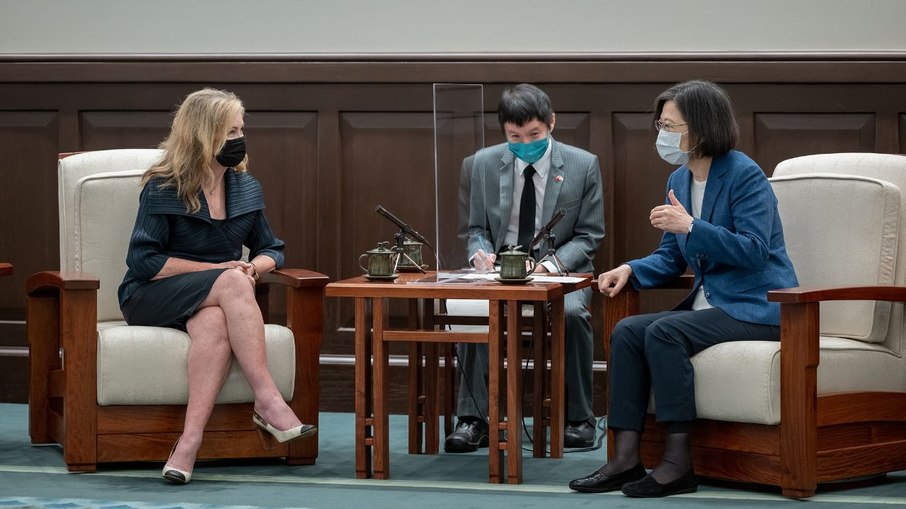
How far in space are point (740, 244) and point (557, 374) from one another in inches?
31.6

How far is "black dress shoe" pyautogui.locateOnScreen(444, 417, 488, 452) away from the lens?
3.96 metres

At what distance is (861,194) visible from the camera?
11.6ft

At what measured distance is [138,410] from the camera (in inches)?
141

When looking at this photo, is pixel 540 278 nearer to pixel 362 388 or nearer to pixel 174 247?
pixel 362 388

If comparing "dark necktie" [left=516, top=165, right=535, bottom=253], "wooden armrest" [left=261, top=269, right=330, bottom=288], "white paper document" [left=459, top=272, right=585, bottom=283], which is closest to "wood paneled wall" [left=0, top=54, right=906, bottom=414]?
"dark necktie" [left=516, top=165, right=535, bottom=253]

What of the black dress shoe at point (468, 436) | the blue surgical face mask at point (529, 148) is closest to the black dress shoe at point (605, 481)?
the black dress shoe at point (468, 436)

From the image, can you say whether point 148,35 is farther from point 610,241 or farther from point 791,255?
point 791,255

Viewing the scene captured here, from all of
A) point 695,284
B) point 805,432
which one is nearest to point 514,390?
point 695,284

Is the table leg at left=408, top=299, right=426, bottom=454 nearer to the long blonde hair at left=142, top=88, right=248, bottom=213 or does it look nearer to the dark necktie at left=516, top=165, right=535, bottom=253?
the dark necktie at left=516, top=165, right=535, bottom=253

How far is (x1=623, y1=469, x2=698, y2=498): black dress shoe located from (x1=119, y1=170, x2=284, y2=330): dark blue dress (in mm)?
1327

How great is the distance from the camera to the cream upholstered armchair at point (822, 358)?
10.4ft

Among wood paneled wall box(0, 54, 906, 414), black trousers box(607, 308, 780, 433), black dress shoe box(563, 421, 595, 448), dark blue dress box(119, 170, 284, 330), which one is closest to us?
black trousers box(607, 308, 780, 433)

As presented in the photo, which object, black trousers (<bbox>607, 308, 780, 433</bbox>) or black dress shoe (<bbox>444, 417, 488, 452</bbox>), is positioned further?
black dress shoe (<bbox>444, 417, 488, 452</bbox>)

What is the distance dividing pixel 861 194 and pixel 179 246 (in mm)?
2006
